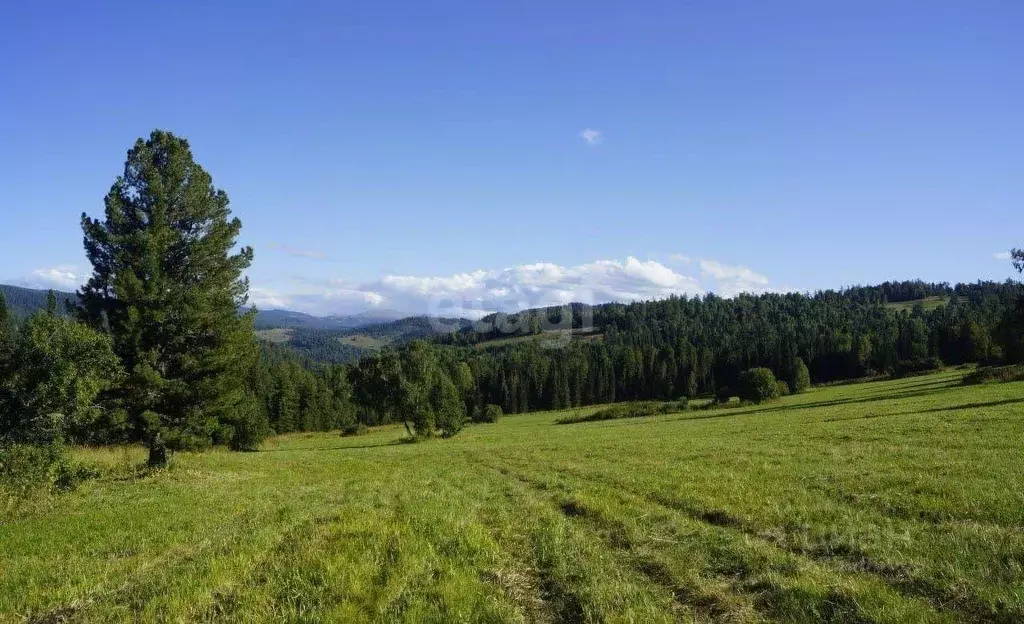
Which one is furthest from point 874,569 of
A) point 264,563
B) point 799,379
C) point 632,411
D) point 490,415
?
point 490,415

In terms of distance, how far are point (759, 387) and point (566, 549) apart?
80207 mm

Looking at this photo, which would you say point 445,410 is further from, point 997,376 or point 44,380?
point 997,376

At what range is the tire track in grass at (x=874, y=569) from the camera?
6.08 m

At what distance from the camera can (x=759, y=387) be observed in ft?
269

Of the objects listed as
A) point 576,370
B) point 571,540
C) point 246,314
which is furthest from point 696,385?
point 571,540

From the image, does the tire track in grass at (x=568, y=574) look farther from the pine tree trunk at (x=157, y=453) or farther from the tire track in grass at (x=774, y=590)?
the pine tree trunk at (x=157, y=453)

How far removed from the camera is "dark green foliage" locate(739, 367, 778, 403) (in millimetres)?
81562

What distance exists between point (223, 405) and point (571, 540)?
22.1 metres

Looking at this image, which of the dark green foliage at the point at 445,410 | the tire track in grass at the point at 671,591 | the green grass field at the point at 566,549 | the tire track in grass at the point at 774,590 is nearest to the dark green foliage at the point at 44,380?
the green grass field at the point at 566,549

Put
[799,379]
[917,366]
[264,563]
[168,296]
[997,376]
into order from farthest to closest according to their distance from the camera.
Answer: [917,366]
[799,379]
[997,376]
[168,296]
[264,563]

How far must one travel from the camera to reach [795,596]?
22.7ft

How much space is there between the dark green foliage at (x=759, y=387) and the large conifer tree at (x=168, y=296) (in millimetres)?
72415

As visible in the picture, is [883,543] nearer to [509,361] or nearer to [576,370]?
[576,370]

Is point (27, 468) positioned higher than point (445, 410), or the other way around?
point (27, 468)
